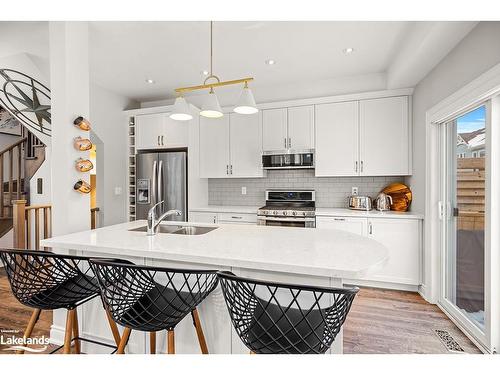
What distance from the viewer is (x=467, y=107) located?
2.34 m

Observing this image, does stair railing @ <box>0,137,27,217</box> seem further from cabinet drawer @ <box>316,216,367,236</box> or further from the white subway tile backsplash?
cabinet drawer @ <box>316,216,367,236</box>

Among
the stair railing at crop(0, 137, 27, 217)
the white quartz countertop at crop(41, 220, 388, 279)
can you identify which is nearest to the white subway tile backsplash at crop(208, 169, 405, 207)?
the white quartz countertop at crop(41, 220, 388, 279)

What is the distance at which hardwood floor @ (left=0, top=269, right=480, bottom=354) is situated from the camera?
7.24ft

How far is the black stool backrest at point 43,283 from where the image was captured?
1.67m

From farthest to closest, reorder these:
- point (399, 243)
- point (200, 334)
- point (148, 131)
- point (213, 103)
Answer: point (148, 131) < point (399, 243) < point (213, 103) < point (200, 334)

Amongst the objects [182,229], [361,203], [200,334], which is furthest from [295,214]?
[200,334]

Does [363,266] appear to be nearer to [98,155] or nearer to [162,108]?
[162,108]

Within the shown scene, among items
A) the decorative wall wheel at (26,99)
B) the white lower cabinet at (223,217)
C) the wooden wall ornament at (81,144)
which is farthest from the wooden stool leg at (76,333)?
the decorative wall wheel at (26,99)

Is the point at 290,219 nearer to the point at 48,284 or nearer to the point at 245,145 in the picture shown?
the point at 245,145

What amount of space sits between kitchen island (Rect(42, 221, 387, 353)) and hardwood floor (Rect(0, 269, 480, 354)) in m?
0.81

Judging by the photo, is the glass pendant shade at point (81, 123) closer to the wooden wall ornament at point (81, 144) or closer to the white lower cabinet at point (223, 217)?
the wooden wall ornament at point (81, 144)

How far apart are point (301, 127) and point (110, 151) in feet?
9.29

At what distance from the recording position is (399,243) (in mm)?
3270

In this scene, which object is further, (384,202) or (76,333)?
(384,202)
